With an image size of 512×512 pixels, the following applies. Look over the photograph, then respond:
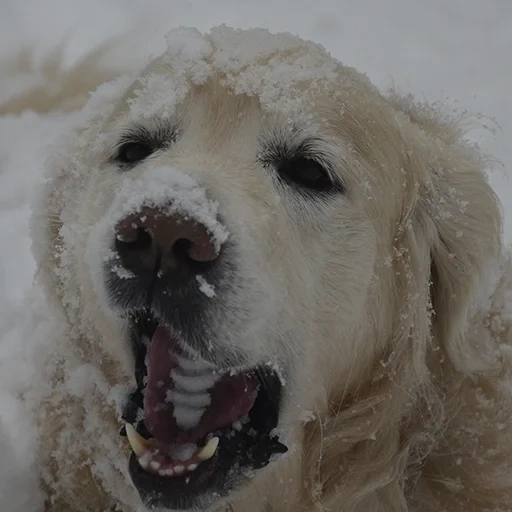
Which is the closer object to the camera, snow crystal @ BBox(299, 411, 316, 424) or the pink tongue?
the pink tongue

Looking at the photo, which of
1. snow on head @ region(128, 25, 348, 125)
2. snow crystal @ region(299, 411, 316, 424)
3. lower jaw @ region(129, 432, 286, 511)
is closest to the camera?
lower jaw @ region(129, 432, 286, 511)

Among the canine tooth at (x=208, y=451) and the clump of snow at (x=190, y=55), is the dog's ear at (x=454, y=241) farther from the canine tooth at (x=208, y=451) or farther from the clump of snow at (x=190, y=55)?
the canine tooth at (x=208, y=451)

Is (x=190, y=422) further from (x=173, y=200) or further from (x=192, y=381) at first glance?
(x=173, y=200)

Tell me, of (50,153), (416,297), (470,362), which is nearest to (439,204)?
(416,297)

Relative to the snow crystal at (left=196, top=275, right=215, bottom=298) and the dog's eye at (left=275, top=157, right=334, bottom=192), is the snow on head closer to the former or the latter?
the dog's eye at (left=275, top=157, right=334, bottom=192)

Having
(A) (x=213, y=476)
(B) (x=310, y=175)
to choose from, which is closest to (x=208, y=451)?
(A) (x=213, y=476)

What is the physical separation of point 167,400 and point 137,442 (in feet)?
0.54

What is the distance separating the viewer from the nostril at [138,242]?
211 cm

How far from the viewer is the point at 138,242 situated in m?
2.14

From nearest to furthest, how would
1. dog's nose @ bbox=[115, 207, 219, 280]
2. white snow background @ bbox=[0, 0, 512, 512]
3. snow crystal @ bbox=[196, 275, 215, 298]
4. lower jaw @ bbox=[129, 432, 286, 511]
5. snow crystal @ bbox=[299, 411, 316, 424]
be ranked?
1. dog's nose @ bbox=[115, 207, 219, 280]
2. snow crystal @ bbox=[196, 275, 215, 298]
3. lower jaw @ bbox=[129, 432, 286, 511]
4. snow crystal @ bbox=[299, 411, 316, 424]
5. white snow background @ bbox=[0, 0, 512, 512]

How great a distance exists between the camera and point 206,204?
7.12ft

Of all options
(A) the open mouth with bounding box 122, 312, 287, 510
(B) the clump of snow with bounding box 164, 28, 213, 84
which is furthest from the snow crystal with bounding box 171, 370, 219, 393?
(B) the clump of snow with bounding box 164, 28, 213, 84

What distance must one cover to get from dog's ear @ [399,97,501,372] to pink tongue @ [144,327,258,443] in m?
0.78

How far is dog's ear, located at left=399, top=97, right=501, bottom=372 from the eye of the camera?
9.68 ft
